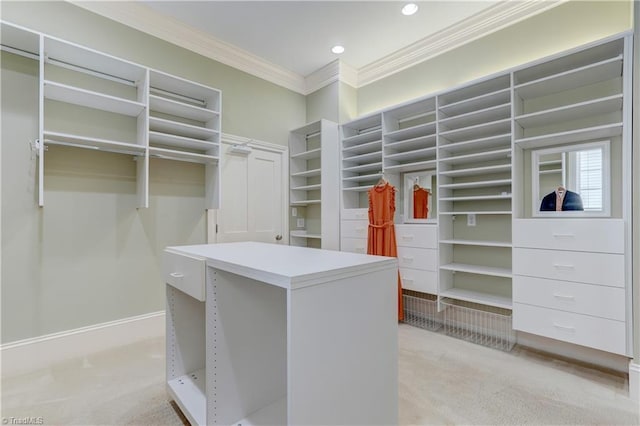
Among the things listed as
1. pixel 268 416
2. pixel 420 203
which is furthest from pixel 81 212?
pixel 420 203

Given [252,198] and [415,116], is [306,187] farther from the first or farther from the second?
[415,116]

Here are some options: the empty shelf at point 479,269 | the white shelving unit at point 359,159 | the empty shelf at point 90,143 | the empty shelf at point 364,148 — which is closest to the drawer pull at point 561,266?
the empty shelf at point 479,269

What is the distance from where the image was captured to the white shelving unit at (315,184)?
3.76 meters

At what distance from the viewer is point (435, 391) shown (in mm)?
1900

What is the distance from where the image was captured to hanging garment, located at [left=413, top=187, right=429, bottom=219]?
331cm

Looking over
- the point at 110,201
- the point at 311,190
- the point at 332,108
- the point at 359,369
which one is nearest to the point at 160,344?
the point at 110,201

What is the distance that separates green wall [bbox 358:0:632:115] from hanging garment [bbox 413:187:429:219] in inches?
46.0

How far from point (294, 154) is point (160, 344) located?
2730mm

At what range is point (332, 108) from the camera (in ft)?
12.9

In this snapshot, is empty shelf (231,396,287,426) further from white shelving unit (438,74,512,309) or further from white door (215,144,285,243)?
white door (215,144,285,243)

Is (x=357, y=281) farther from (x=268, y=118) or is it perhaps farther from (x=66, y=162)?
(x=268, y=118)

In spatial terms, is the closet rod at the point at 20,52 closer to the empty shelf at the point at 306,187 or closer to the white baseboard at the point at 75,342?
the white baseboard at the point at 75,342

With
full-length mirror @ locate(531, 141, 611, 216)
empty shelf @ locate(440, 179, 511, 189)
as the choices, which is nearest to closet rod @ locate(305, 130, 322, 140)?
empty shelf @ locate(440, 179, 511, 189)

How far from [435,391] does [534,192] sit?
6.16ft
